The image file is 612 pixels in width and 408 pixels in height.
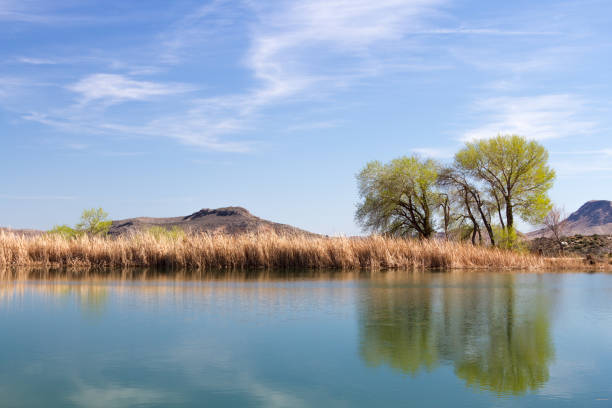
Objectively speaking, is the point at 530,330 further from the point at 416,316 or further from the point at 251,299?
the point at 251,299

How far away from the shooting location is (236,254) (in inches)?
912

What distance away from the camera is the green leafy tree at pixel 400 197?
36594 mm

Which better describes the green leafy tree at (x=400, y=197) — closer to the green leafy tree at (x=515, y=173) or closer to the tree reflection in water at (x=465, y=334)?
the green leafy tree at (x=515, y=173)

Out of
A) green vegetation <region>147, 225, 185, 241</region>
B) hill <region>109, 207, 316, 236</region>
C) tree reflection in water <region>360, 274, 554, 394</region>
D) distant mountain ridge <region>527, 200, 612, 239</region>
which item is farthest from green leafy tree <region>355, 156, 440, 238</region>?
distant mountain ridge <region>527, 200, 612, 239</region>

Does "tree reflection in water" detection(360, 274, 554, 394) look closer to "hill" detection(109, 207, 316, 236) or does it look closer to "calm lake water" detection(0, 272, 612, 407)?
"calm lake water" detection(0, 272, 612, 407)

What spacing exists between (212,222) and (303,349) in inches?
3209

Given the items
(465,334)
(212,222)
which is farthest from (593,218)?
(465,334)

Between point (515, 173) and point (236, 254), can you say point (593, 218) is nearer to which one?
point (515, 173)

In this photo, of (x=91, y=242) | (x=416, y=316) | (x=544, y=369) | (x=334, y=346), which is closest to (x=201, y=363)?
(x=334, y=346)

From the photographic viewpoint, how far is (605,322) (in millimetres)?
9953

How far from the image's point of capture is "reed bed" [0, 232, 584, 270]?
22.9 metres

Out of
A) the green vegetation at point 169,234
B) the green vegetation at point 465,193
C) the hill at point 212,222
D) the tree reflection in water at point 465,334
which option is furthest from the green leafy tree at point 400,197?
the hill at point 212,222

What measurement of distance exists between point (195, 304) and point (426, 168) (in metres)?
27.5

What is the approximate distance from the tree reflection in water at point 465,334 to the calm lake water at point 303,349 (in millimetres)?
28
